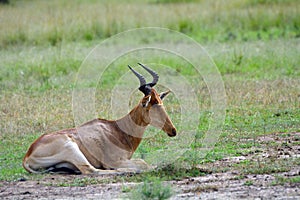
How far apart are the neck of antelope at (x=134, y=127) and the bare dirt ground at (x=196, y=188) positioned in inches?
39.3

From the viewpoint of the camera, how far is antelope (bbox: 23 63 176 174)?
363 inches

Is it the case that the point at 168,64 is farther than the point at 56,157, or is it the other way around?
the point at 168,64

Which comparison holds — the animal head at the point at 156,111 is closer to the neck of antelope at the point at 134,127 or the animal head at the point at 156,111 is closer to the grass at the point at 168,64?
the neck of antelope at the point at 134,127

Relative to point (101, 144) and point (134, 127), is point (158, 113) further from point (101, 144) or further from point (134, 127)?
point (101, 144)

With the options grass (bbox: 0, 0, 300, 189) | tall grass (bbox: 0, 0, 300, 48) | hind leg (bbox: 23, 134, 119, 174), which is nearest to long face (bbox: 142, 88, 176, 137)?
→ grass (bbox: 0, 0, 300, 189)

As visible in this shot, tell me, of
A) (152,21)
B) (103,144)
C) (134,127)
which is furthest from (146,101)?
(152,21)

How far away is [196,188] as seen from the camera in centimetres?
801

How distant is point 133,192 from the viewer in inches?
302

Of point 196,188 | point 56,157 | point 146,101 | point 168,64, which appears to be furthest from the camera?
point 168,64

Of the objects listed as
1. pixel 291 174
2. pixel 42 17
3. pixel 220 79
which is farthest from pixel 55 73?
pixel 291 174

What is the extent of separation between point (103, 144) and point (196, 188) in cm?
193

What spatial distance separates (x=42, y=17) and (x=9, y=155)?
12.0 metres

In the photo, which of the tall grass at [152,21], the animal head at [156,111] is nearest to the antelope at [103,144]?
the animal head at [156,111]

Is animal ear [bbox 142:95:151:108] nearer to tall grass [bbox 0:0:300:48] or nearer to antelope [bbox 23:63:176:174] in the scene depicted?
antelope [bbox 23:63:176:174]
